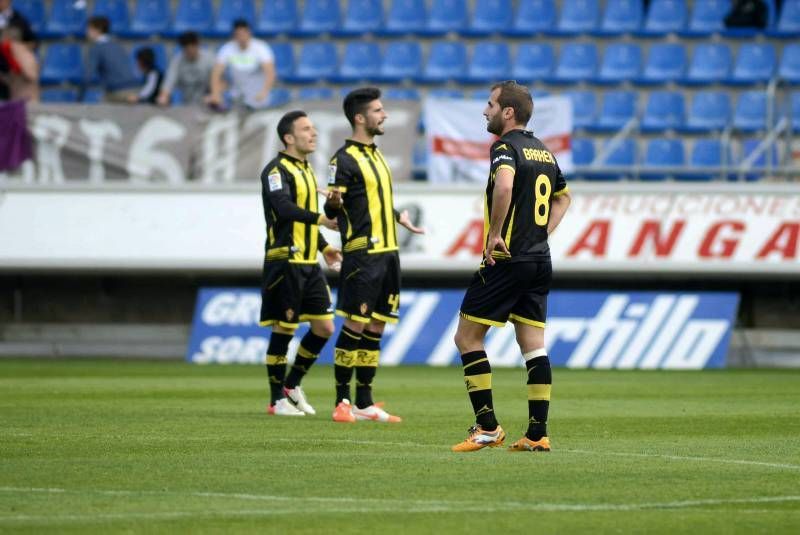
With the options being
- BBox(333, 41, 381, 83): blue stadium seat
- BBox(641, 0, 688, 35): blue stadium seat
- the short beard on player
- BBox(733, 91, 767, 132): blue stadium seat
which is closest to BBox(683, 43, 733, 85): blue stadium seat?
BBox(641, 0, 688, 35): blue stadium seat

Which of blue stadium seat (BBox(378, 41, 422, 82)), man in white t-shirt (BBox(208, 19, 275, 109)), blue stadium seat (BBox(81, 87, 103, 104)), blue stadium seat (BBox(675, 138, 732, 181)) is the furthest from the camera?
blue stadium seat (BBox(81, 87, 103, 104))

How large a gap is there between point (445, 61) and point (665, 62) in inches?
129

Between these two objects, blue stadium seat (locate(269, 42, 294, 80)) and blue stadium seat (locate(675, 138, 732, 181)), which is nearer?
blue stadium seat (locate(675, 138, 732, 181))

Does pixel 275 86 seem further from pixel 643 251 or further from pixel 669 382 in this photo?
pixel 669 382

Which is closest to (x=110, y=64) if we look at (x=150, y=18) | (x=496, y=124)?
(x=150, y=18)

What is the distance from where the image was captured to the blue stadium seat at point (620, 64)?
2217 centimetres

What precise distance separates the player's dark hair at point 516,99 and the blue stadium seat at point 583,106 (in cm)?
1296

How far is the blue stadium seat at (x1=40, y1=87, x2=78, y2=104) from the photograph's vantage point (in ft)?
75.1

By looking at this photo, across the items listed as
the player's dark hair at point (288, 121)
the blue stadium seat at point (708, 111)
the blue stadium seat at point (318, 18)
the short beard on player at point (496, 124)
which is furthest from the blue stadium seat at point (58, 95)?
the short beard on player at point (496, 124)

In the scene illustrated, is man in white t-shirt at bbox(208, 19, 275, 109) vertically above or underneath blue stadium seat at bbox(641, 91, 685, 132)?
above

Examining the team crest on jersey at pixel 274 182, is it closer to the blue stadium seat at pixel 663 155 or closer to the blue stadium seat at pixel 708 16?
the blue stadium seat at pixel 663 155

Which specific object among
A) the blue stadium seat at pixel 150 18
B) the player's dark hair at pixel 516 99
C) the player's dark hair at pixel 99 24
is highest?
the player's dark hair at pixel 516 99

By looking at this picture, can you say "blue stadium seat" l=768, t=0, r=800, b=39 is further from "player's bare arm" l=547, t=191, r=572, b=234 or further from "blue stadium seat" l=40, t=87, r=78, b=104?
"player's bare arm" l=547, t=191, r=572, b=234

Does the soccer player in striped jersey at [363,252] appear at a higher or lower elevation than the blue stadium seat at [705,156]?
higher
